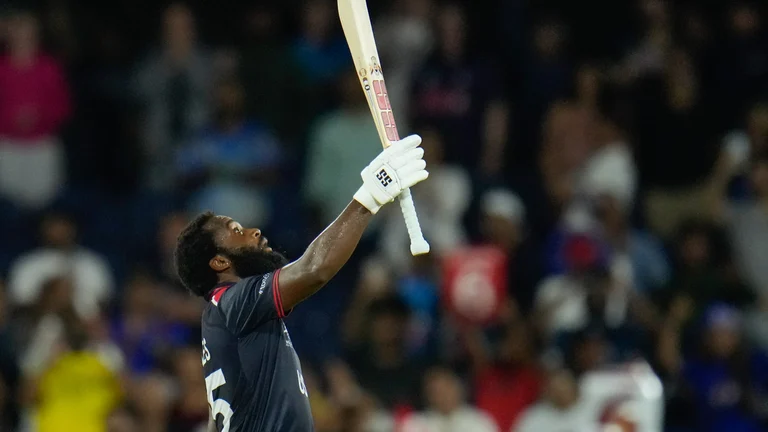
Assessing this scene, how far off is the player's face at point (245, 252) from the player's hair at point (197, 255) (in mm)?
54

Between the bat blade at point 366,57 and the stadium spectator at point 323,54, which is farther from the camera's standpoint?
the stadium spectator at point 323,54

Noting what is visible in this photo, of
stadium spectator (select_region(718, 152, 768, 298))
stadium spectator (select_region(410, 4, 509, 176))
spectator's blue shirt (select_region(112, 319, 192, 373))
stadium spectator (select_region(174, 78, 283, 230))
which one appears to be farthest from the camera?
stadium spectator (select_region(410, 4, 509, 176))

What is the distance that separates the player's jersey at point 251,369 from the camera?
583 cm

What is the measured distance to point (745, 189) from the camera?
39.3 feet

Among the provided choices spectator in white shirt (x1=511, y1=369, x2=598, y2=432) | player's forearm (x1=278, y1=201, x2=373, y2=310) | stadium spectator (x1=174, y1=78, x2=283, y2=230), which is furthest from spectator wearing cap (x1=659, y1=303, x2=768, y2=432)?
player's forearm (x1=278, y1=201, x2=373, y2=310)

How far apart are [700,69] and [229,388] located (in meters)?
8.15

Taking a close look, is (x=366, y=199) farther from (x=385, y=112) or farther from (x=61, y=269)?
(x=61, y=269)

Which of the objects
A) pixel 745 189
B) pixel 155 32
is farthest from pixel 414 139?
pixel 155 32

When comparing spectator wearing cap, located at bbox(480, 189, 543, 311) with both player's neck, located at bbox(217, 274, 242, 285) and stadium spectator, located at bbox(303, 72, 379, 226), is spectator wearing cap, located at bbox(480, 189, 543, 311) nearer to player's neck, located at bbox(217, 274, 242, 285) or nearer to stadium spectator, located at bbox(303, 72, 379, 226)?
stadium spectator, located at bbox(303, 72, 379, 226)

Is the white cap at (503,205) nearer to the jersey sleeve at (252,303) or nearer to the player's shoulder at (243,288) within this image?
the player's shoulder at (243,288)

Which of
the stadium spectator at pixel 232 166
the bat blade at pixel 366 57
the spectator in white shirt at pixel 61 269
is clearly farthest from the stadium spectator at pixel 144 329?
the bat blade at pixel 366 57

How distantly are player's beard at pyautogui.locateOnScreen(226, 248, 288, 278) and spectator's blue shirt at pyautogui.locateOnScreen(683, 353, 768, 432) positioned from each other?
18.7ft

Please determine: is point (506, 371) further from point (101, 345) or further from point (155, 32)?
point (155, 32)

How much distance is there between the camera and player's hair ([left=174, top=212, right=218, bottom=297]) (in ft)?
20.1
